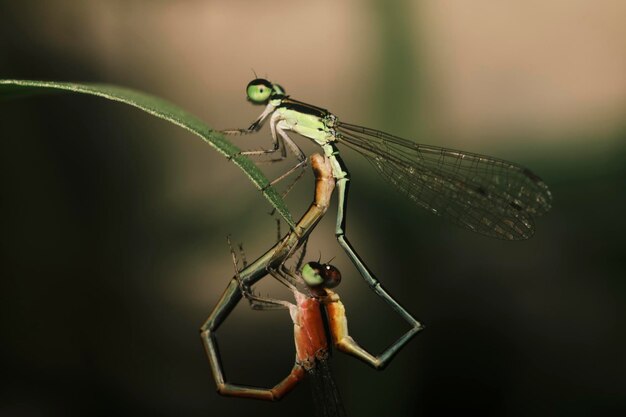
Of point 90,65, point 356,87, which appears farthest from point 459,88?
point 90,65

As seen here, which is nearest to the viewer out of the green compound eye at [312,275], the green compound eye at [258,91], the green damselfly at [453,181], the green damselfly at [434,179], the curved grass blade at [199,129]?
the curved grass blade at [199,129]

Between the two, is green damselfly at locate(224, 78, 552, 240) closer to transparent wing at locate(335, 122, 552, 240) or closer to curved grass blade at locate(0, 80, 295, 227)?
transparent wing at locate(335, 122, 552, 240)

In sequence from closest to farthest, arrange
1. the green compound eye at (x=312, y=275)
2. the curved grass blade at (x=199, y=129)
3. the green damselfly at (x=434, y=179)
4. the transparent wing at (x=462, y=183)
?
the curved grass blade at (x=199, y=129) < the green compound eye at (x=312, y=275) < the green damselfly at (x=434, y=179) < the transparent wing at (x=462, y=183)

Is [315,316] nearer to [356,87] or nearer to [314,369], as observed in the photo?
[314,369]

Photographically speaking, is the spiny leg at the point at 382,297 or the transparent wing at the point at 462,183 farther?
the transparent wing at the point at 462,183

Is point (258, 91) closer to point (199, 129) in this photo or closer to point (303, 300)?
point (199, 129)

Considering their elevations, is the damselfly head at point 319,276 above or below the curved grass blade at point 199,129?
below

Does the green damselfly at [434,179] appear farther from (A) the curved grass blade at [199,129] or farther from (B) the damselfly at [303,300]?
(A) the curved grass blade at [199,129]

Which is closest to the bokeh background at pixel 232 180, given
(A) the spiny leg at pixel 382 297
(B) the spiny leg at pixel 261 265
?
(A) the spiny leg at pixel 382 297
